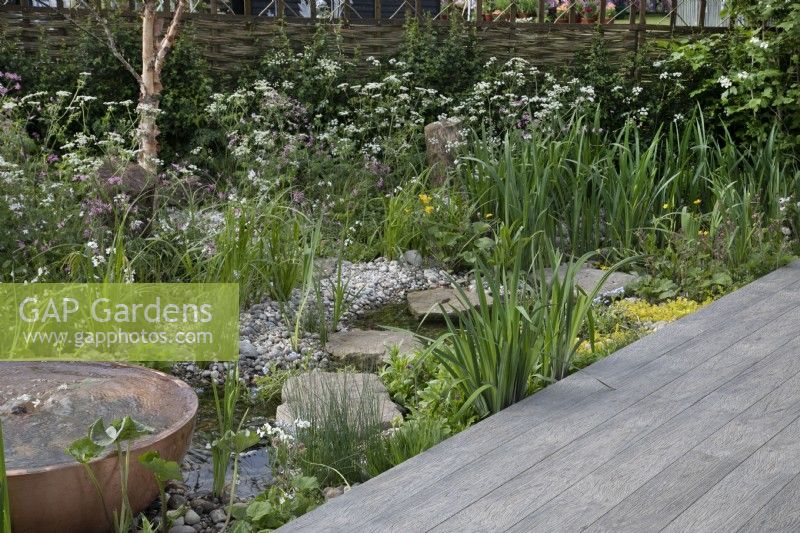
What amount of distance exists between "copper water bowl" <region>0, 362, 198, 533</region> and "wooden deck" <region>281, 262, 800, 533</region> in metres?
0.54

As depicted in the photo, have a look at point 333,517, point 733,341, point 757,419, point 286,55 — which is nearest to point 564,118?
point 286,55

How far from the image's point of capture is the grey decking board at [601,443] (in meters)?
2.29

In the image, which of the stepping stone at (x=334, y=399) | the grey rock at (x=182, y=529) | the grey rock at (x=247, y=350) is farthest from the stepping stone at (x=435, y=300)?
the grey rock at (x=182, y=529)

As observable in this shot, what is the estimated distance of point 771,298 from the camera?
4.18 metres

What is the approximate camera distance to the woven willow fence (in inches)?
273

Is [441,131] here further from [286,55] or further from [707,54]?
[707,54]

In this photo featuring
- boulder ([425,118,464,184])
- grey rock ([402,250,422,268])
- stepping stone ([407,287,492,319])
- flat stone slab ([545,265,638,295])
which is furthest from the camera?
boulder ([425,118,464,184])

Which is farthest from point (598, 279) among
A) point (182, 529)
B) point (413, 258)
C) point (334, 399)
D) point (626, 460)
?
point (182, 529)

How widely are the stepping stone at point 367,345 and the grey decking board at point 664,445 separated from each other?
1290mm

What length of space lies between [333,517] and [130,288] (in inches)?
82.7

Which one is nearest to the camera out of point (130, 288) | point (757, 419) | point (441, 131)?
point (757, 419)

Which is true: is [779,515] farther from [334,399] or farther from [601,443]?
[334,399]

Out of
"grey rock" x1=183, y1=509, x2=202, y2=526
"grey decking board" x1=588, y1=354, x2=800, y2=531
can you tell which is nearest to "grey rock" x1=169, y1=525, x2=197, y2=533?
"grey rock" x1=183, y1=509, x2=202, y2=526

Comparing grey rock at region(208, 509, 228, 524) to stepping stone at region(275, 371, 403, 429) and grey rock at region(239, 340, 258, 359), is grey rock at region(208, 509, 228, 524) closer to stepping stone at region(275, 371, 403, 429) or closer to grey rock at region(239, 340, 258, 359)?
stepping stone at region(275, 371, 403, 429)
